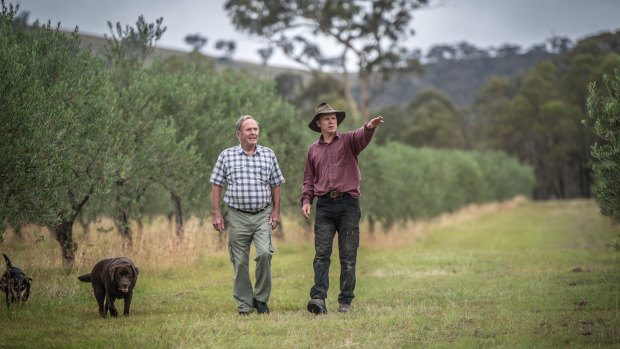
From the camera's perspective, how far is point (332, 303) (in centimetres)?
871

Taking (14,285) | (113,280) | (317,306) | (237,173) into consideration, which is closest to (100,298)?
(113,280)

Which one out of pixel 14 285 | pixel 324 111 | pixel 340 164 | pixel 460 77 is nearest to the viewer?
pixel 340 164

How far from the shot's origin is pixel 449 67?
124625 mm

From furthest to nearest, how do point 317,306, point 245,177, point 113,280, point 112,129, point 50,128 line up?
1. point 112,129
2. point 50,128
3. point 245,177
4. point 317,306
5. point 113,280

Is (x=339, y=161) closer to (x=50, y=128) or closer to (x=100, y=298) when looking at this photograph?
(x=100, y=298)

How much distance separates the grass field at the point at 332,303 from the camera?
6195 millimetres

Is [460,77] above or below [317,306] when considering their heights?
above

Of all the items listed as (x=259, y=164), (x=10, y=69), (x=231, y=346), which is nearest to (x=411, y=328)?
(x=231, y=346)

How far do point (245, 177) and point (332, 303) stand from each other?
7.79ft

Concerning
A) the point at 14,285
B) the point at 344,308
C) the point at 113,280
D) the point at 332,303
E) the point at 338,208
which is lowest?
the point at 332,303

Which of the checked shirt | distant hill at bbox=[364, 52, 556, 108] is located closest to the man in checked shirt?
the checked shirt

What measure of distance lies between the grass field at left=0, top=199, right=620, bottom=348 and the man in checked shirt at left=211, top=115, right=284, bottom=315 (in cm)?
38

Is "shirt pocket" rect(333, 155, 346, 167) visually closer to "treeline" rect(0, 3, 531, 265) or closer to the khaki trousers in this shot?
the khaki trousers

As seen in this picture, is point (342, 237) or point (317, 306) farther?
point (342, 237)
